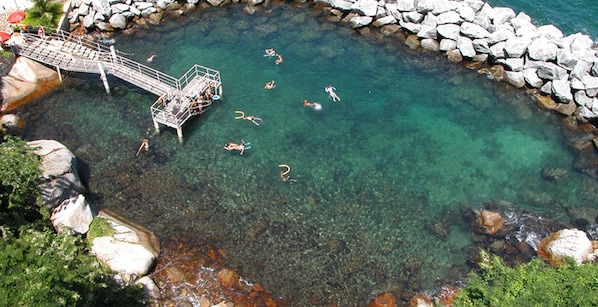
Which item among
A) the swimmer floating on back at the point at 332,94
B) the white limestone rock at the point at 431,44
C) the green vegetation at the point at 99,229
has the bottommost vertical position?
the green vegetation at the point at 99,229

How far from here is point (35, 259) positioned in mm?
19562

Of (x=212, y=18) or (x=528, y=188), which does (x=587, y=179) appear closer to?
(x=528, y=188)

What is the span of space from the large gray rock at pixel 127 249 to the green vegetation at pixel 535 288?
15945 mm

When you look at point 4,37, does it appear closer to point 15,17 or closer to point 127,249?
point 15,17

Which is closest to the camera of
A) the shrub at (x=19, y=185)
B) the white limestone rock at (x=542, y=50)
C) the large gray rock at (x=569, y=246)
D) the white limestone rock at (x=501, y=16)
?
the shrub at (x=19, y=185)

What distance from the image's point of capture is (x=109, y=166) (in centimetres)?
3116

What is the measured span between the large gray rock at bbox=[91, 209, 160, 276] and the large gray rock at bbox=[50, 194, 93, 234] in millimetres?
1208

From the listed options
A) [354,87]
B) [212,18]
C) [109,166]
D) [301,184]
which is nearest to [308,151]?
[301,184]

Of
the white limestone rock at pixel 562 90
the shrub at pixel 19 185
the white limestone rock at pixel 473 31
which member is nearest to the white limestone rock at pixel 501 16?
the white limestone rock at pixel 473 31

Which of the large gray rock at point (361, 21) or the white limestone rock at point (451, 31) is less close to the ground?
the white limestone rock at point (451, 31)

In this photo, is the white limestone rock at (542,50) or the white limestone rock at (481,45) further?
the white limestone rock at (481,45)

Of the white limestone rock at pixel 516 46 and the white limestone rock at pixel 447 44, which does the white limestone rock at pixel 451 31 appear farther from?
the white limestone rock at pixel 516 46

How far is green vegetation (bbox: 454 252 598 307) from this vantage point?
1855cm

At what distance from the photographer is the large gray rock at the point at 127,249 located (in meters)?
25.0
